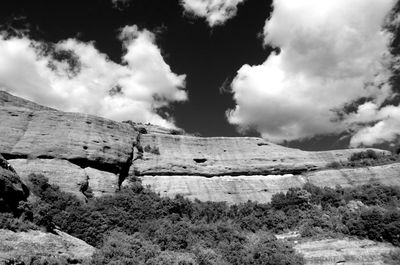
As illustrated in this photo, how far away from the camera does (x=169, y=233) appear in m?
28.4

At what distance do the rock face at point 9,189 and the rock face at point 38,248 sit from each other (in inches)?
94.8

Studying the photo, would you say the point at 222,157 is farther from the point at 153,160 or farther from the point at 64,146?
the point at 64,146

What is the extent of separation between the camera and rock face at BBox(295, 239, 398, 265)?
82.5 feet

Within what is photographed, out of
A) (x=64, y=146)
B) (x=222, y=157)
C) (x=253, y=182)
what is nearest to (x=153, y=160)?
(x=222, y=157)

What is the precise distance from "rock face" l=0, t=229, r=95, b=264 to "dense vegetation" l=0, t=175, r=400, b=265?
2.91 feet

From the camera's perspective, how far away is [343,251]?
86.5 ft

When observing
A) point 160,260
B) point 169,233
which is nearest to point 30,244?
point 160,260

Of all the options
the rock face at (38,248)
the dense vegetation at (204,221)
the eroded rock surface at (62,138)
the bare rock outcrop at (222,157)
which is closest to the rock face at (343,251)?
the dense vegetation at (204,221)

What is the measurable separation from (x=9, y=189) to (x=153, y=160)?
27732 millimetres

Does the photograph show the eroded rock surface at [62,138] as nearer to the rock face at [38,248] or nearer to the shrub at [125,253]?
the rock face at [38,248]

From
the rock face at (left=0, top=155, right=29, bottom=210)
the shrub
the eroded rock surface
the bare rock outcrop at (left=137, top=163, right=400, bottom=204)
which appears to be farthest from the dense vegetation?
the eroded rock surface

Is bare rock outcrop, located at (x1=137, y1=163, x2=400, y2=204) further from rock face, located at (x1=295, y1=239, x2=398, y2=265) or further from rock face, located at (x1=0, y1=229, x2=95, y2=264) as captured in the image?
rock face, located at (x1=0, y1=229, x2=95, y2=264)

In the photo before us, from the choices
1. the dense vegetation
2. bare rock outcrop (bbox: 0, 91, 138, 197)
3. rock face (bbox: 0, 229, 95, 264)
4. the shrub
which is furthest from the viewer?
bare rock outcrop (bbox: 0, 91, 138, 197)

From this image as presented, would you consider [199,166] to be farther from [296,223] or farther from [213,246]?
[213,246]
